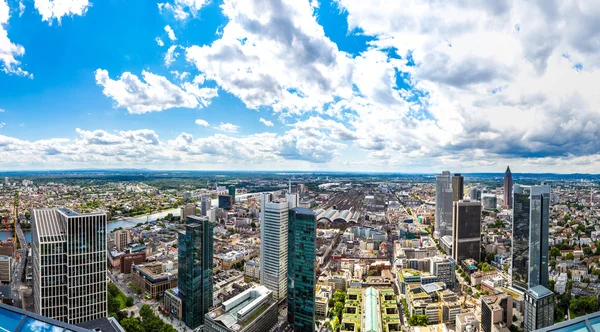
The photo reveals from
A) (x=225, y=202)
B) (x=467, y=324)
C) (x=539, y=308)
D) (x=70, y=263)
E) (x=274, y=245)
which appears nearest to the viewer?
(x=70, y=263)

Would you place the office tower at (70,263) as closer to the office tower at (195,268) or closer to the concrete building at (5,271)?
the office tower at (195,268)

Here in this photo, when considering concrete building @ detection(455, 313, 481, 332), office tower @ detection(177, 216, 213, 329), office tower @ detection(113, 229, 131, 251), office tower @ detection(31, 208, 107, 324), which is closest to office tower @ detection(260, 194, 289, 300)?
office tower @ detection(177, 216, 213, 329)

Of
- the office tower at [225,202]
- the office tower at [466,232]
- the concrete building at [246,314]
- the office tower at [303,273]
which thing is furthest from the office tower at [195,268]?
the office tower at [225,202]

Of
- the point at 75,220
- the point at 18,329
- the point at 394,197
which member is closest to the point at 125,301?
the point at 75,220

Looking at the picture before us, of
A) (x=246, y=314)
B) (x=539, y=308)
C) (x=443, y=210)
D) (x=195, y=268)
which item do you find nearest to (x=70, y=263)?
(x=195, y=268)

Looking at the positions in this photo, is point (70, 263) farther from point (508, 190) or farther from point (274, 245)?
point (508, 190)

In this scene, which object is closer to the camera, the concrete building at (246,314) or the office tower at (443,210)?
the concrete building at (246,314)

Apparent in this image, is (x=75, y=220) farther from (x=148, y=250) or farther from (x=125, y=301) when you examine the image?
(x=148, y=250)
